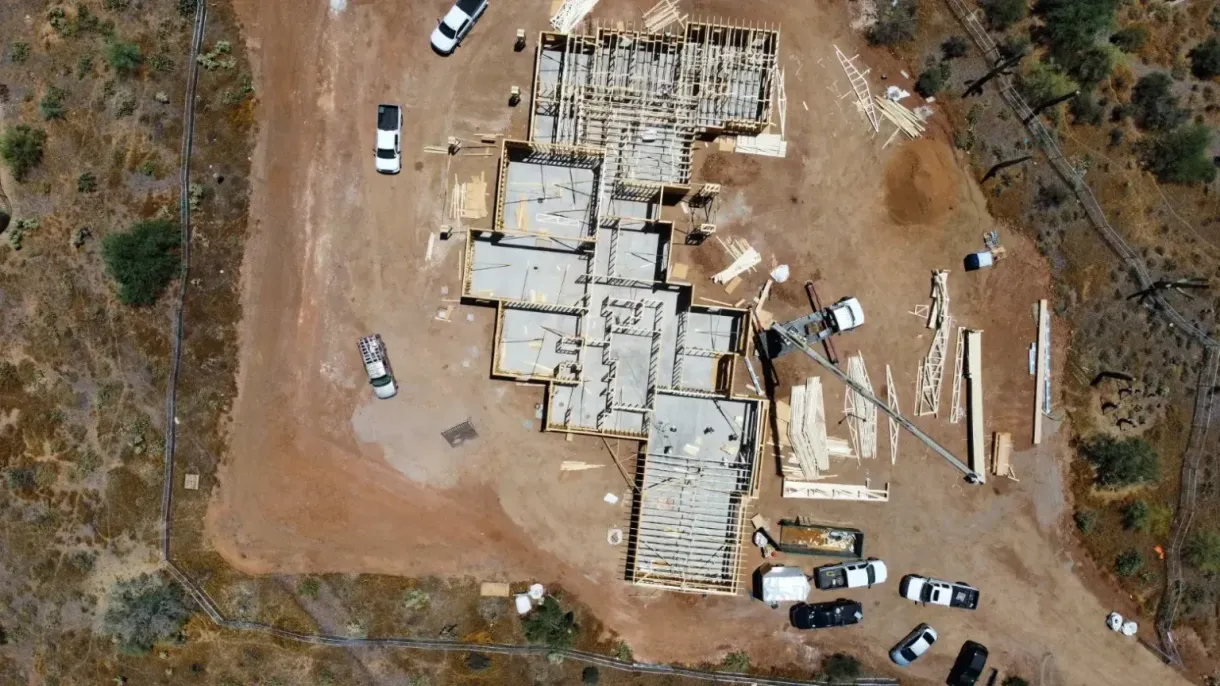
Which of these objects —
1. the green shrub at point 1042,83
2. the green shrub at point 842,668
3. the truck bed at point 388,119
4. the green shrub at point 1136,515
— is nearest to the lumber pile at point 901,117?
the green shrub at point 1042,83

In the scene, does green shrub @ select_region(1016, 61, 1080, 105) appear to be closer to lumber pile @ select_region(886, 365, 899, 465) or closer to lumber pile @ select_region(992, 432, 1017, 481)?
lumber pile @ select_region(886, 365, 899, 465)

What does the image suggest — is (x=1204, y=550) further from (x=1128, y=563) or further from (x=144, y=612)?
(x=144, y=612)

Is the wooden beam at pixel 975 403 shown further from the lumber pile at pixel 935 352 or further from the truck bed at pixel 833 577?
the truck bed at pixel 833 577

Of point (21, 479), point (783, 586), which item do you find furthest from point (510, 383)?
point (21, 479)

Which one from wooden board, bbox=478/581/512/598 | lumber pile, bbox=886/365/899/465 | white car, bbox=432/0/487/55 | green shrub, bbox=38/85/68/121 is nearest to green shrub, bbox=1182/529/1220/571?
lumber pile, bbox=886/365/899/465

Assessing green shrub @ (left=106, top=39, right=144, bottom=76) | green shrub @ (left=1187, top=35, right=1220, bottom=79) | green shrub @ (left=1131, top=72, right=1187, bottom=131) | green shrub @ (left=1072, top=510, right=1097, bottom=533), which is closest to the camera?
green shrub @ (left=106, top=39, right=144, bottom=76)

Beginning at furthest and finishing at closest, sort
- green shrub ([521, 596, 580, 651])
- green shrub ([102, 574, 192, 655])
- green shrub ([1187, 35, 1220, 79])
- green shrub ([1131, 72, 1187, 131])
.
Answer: green shrub ([1187, 35, 1220, 79])
green shrub ([1131, 72, 1187, 131])
green shrub ([521, 596, 580, 651])
green shrub ([102, 574, 192, 655])

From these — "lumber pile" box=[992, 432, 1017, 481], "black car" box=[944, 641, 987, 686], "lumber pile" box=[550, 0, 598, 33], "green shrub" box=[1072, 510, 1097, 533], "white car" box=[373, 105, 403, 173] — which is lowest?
"black car" box=[944, 641, 987, 686]
